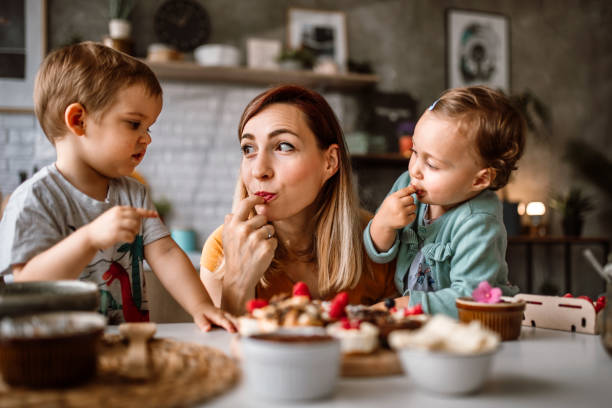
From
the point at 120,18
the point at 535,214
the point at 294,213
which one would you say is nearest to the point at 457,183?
the point at 294,213

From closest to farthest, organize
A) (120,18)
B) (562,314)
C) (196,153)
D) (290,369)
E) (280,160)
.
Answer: (290,369), (562,314), (280,160), (120,18), (196,153)

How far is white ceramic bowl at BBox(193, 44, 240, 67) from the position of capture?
4047mm

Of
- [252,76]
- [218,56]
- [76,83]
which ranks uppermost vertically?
[218,56]

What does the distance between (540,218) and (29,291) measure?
15.9 ft

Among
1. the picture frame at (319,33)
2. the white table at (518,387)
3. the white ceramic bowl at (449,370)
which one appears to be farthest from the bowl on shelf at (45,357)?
the picture frame at (319,33)

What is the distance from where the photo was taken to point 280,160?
1517mm

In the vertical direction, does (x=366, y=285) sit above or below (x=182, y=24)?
below

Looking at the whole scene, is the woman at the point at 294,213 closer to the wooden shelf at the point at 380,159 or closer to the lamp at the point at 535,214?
the wooden shelf at the point at 380,159

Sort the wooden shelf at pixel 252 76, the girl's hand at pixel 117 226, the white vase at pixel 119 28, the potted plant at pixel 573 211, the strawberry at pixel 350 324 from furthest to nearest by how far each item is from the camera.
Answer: the potted plant at pixel 573 211 → the wooden shelf at pixel 252 76 → the white vase at pixel 119 28 → the girl's hand at pixel 117 226 → the strawberry at pixel 350 324

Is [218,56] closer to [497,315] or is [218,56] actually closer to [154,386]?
[497,315]

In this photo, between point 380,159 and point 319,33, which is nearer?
point 380,159

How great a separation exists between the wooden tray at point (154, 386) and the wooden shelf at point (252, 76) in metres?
3.47

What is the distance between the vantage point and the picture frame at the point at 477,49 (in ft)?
16.8

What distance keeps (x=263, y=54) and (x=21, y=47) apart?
1.83 meters
